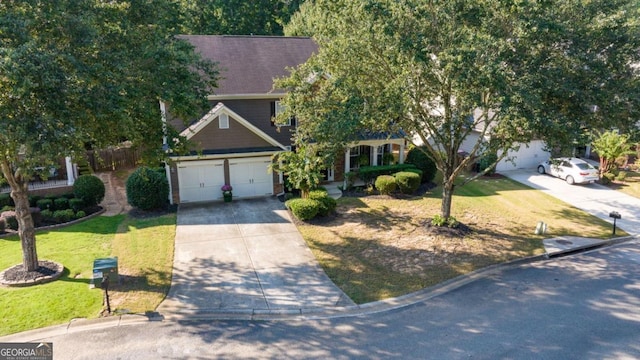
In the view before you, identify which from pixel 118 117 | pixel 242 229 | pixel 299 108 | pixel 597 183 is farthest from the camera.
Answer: pixel 597 183

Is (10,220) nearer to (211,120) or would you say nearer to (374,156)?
(211,120)

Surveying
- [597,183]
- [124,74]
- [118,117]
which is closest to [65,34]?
[124,74]

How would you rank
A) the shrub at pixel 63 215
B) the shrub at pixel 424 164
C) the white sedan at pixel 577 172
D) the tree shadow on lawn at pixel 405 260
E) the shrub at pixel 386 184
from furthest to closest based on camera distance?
the shrub at pixel 424 164 → the white sedan at pixel 577 172 → the shrub at pixel 386 184 → the shrub at pixel 63 215 → the tree shadow on lawn at pixel 405 260

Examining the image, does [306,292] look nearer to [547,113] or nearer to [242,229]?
[242,229]

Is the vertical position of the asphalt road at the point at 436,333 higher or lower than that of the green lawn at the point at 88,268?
lower

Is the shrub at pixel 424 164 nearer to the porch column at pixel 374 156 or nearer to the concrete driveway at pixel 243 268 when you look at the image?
the porch column at pixel 374 156

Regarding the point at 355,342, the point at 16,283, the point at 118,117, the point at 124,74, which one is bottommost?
the point at 355,342

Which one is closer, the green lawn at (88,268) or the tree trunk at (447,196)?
the green lawn at (88,268)

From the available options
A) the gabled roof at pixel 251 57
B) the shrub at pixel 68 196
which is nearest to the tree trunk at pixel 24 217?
the shrub at pixel 68 196
